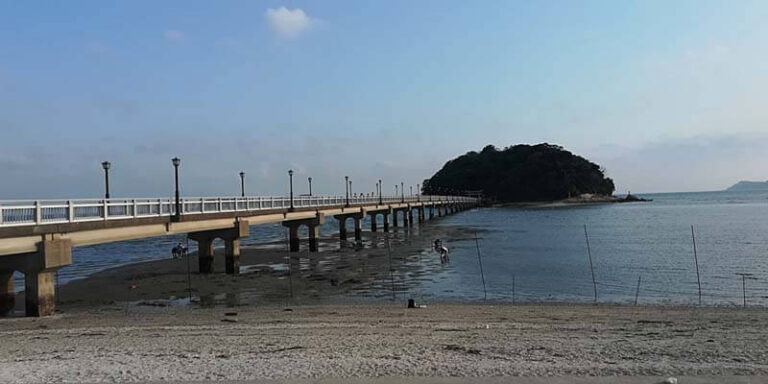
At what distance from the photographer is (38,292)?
1961cm

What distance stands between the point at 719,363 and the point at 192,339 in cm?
1056

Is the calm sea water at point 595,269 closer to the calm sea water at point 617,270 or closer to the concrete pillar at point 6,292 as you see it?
the calm sea water at point 617,270

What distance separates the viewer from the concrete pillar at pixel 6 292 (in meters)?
21.7

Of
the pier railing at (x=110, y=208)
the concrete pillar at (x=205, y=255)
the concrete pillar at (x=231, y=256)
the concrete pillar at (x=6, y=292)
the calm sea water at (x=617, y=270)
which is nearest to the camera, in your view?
Result: the pier railing at (x=110, y=208)

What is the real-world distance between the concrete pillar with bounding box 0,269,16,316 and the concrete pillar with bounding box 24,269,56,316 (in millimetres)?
2639

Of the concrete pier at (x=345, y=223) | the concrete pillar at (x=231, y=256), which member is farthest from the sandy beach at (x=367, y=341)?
the concrete pier at (x=345, y=223)

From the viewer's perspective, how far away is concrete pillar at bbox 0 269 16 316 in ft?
71.3

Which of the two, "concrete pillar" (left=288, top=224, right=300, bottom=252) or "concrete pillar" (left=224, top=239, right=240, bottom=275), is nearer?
"concrete pillar" (left=224, top=239, right=240, bottom=275)

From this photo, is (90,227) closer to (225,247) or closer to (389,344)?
(225,247)

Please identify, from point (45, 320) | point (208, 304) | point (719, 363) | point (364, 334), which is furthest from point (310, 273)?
point (719, 363)

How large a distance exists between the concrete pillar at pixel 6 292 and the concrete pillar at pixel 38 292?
264 centimetres

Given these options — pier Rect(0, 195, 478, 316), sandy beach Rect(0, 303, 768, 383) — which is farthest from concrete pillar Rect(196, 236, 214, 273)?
sandy beach Rect(0, 303, 768, 383)

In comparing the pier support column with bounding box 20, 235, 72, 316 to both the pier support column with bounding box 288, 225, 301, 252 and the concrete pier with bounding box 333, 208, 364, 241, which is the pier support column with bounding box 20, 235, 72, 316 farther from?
the concrete pier with bounding box 333, 208, 364, 241

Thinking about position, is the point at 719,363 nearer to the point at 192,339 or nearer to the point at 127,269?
the point at 192,339
